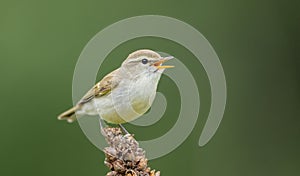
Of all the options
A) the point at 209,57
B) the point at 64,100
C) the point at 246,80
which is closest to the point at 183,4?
the point at 246,80

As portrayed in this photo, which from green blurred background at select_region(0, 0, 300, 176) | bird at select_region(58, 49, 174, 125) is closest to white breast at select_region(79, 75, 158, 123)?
bird at select_region(58, 49, 174, 125)

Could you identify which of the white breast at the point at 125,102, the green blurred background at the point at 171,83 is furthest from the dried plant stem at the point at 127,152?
the green blurred background at the point at 171,83

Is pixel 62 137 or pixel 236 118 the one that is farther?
pixel 236 118

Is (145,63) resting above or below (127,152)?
above

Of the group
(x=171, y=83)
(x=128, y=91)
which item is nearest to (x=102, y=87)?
(x=128, y=91)

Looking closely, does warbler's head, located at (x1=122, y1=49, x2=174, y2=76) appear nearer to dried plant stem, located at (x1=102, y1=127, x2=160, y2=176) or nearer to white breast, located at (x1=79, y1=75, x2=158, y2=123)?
white breast, located at (x1=79, y1=75, x2=158, y2=123)

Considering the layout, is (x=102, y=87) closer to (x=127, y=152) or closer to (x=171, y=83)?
(x=127, y=152)

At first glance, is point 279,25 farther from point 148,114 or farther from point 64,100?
point 148,114
